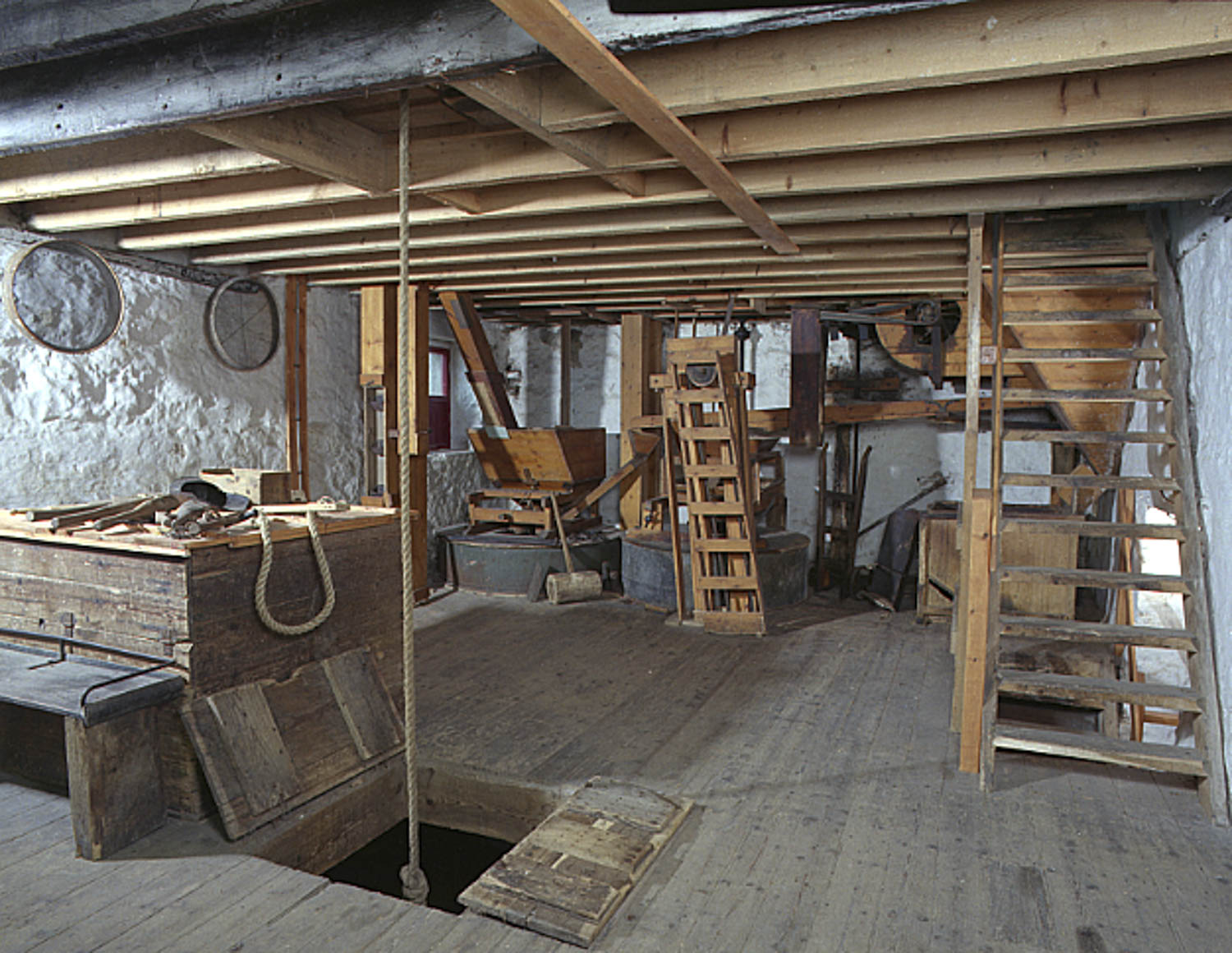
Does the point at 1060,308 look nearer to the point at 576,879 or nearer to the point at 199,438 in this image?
the point at 576,879

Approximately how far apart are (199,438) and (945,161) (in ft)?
15.1

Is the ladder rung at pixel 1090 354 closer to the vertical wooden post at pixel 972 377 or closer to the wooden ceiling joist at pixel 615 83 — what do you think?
the vertical wooden post at pixel 972 377

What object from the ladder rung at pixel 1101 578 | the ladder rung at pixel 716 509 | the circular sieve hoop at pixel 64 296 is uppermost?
the circular sieve hoop at pixel 64 296

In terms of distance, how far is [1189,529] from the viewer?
3.28m

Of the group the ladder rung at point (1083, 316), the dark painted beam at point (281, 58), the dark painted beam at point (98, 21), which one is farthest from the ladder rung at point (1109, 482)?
the dark painted beam at point (98, 21)

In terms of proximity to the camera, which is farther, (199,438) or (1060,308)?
(199,438)

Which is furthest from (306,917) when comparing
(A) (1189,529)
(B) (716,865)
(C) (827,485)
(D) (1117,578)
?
(C) (827,485)

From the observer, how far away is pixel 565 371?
8117 millimetres

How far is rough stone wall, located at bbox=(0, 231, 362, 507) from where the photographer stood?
420cm

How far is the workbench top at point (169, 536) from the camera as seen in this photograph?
251 cm

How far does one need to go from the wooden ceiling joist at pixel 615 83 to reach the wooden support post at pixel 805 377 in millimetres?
3091

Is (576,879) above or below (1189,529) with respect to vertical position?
below

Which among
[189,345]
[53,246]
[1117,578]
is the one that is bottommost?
[1117,578]

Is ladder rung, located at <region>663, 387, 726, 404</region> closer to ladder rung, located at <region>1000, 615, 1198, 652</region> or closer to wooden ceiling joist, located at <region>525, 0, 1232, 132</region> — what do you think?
ladder rung, located at <region>1000, 615, 1198, 652</region>
